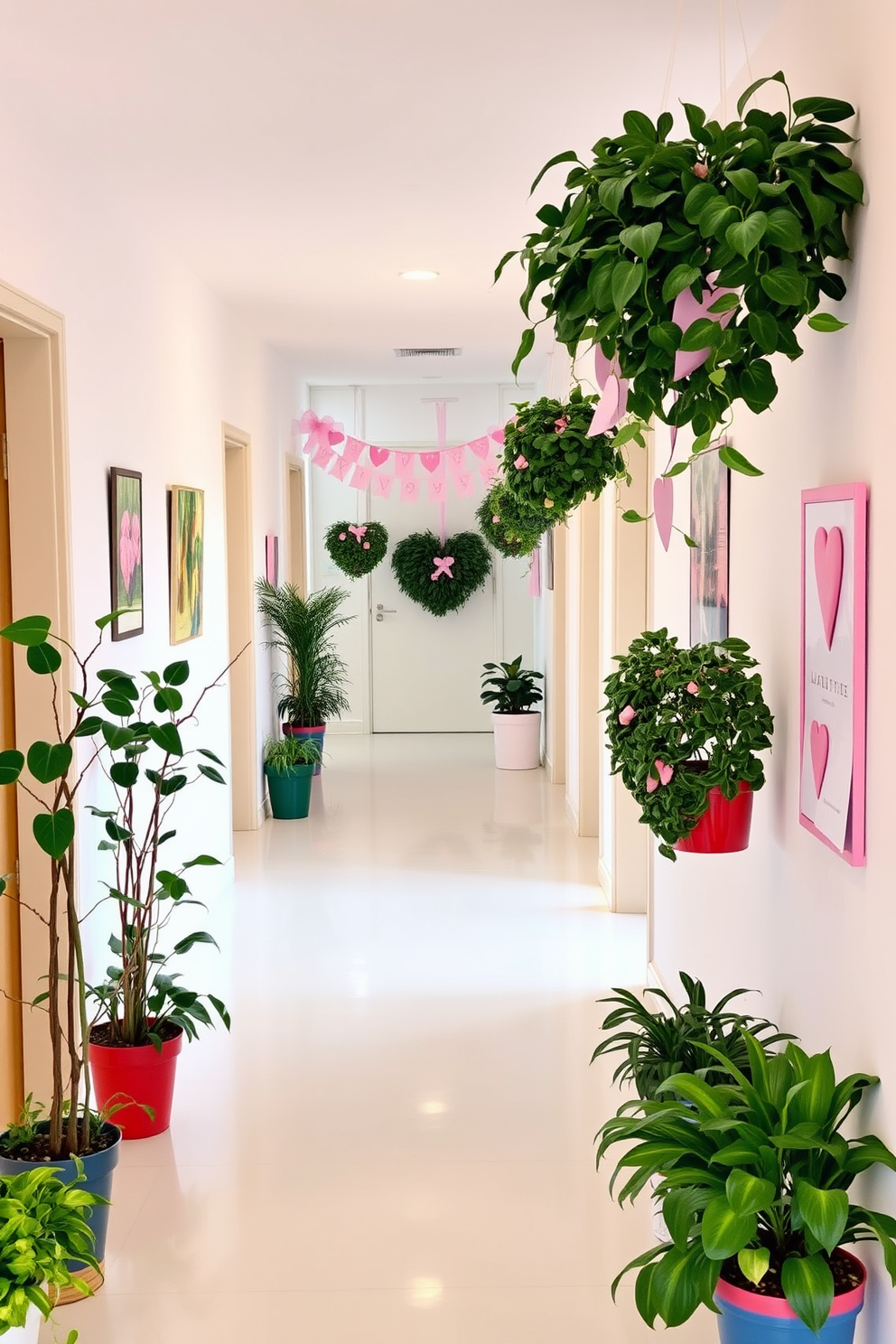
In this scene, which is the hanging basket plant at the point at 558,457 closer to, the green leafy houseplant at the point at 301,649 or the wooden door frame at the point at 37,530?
the wooden door frame at the point at 37,530

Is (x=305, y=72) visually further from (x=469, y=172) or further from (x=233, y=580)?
(x=233, y=580)

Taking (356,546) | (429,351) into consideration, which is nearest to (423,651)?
(356,546)

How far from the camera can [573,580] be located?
717 cm

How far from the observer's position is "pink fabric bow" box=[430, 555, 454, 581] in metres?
9.92

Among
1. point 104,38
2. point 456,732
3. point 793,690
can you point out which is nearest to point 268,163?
point 104,38

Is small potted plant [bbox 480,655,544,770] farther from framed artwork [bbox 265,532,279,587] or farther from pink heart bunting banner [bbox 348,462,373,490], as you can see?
framed artwork [bbox 265,532,279,587]

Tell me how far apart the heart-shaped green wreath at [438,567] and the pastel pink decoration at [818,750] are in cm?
775

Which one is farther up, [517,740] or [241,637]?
[241,637]

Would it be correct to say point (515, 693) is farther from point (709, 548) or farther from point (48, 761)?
point (48, 761)

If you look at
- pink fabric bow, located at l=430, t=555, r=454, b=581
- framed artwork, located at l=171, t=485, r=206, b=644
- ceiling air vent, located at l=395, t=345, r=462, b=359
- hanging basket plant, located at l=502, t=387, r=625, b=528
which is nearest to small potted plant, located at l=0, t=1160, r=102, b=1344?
hanging basket plant, located at l=502, t=387, r=625, b=528

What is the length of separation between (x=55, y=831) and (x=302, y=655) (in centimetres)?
517

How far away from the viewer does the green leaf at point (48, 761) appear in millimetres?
2477

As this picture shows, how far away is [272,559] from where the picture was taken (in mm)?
7805

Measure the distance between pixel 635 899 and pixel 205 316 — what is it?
3.09 m
